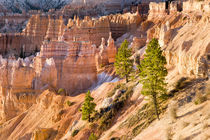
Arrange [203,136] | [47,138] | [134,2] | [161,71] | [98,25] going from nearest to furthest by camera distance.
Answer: [203,136] < [161,71] < [47,138] < [98,25] < [134,2]

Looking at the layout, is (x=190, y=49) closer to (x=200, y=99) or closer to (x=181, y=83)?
(x=181, y=83)

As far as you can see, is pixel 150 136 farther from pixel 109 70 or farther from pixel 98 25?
pixel 98 25

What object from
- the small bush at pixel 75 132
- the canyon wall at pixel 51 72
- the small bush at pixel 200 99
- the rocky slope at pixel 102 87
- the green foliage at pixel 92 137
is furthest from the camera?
the canyon wall at pixel 51 72

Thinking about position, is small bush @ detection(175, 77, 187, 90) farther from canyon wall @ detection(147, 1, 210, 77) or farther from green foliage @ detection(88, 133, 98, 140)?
green foliage @ detection(88, 133, 98, 140)

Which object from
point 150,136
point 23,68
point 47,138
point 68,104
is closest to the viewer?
point 150,136

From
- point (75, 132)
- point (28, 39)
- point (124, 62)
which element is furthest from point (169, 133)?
point (28, 39)

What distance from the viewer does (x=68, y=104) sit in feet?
114

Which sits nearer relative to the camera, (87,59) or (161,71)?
(161,71)

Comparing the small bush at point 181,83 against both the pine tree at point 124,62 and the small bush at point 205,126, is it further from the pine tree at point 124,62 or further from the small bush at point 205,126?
the pine tree at point 124,62

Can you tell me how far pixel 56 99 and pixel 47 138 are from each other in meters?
5.85

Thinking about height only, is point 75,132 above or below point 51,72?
below

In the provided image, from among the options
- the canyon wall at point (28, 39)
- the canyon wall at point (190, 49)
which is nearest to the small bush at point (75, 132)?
the canyon wall at point (190, 49)

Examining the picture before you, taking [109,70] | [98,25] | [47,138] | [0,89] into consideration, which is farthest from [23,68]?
[98,25]

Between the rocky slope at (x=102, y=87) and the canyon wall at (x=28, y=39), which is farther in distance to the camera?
the canyon wall at (x=28, y=39)
